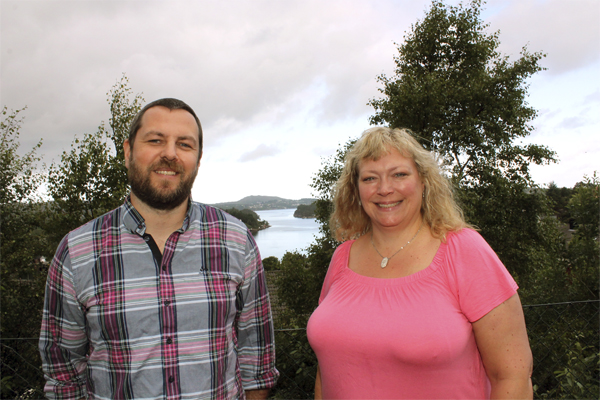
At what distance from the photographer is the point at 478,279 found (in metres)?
1.64

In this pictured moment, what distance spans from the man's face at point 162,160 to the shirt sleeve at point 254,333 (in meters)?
0.43

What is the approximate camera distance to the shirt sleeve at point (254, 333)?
192cm

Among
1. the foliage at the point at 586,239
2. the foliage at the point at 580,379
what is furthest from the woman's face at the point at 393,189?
the foliage at the point at 586,239

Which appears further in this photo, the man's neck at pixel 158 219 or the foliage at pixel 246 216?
the foliage at pixel 246 216

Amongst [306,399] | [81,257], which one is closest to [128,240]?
[81,257]

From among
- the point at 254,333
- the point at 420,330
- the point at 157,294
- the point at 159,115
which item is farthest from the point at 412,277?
the point at 159,115

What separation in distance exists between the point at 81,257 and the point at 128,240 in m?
0.20

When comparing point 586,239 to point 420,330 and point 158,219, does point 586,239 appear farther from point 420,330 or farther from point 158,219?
point 158,219

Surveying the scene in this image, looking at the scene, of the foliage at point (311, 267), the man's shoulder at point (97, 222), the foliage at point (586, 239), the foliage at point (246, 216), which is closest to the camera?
the man's shoulder at point (97, 222)

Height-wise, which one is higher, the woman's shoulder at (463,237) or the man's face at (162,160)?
the man's face at (162,160)

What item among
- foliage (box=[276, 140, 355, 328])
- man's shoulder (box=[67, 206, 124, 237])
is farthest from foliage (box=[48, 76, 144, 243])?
man's shoulder (box=[67, 206, 124, 237])

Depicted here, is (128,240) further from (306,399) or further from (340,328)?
(306,399)

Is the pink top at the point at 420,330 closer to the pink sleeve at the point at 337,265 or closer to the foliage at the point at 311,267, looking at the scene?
the pink sleeve at the point at 337,265

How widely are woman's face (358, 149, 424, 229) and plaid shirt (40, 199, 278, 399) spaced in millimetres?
736
